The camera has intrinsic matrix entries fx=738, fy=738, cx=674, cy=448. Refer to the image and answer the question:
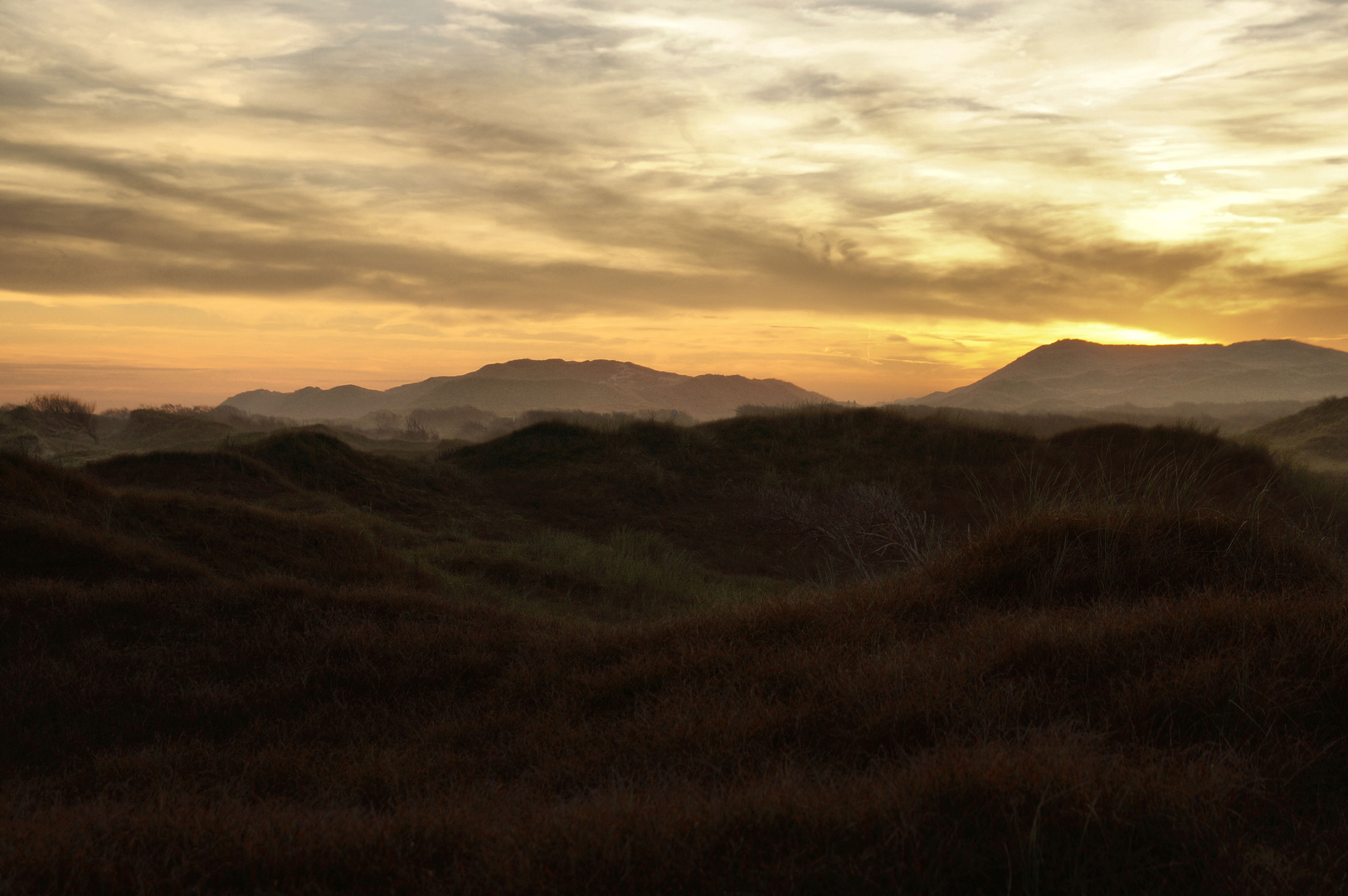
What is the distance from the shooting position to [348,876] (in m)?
2.67

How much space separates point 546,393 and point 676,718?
13255 centimetres

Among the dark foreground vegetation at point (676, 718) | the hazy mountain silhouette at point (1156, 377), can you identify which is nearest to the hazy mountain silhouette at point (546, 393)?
the hazy mountain silhouette at point (1156, 377)

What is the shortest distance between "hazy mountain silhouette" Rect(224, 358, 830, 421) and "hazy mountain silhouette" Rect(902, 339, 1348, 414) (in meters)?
33.0

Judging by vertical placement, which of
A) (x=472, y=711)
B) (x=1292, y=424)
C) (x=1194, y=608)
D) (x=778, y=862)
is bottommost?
(x=472, y=711)

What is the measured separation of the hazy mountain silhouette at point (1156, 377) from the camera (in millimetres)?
104875

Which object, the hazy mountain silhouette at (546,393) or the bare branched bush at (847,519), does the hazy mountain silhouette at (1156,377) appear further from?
the bare branched bush at (847,519)

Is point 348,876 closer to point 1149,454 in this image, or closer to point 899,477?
point 899,477

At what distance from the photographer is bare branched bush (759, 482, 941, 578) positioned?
14.5 m

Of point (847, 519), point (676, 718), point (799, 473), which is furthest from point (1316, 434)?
point (676, 718)

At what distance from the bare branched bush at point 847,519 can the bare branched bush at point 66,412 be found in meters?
29.7

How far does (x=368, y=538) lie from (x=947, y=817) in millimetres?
9668

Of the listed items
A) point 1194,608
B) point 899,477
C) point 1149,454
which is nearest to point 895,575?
point 1194,608

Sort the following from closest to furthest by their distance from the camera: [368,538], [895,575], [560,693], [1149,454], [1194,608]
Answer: [1194,608] → [560,693] → [895,575] → [368,538] → [1149,454]

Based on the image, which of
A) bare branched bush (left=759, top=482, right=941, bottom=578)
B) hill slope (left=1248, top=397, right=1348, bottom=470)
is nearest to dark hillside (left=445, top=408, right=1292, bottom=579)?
bare branched bush (left=759, top=482, right=941, bottom=578)
